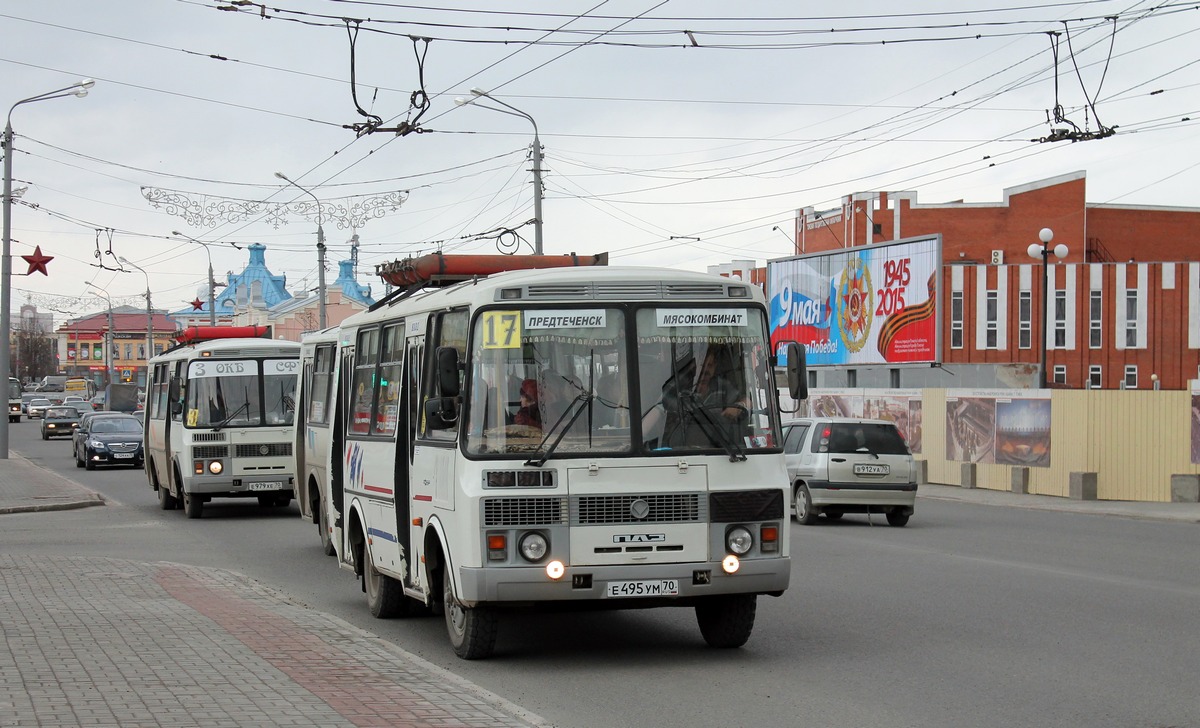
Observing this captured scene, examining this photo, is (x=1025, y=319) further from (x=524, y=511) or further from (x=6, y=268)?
(x=524, y=511)

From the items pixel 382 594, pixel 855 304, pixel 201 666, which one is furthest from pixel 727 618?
pixel 855 304

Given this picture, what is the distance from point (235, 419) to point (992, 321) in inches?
1887

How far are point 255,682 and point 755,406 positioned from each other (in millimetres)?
3666

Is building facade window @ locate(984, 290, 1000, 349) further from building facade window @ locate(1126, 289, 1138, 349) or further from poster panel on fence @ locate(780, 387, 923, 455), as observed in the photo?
poster panel on fence @ locate(780, 387, 923, 455)

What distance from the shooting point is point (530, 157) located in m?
37.6

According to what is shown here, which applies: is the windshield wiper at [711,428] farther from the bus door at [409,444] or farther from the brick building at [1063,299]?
the brick building at [1063,299]

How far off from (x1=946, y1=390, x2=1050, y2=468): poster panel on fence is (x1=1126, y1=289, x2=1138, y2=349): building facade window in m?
31.9

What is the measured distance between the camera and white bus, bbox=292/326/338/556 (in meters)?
15.9

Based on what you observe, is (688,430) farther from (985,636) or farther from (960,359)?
(960,359)

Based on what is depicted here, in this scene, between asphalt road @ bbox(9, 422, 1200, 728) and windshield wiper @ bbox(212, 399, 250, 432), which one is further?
windshield wiper @ bbox(212, 399, 250, 432)

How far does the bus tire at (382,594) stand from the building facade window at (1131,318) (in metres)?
57.6

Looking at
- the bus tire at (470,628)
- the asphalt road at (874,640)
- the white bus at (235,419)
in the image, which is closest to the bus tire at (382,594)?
the asphalt road at (874,640)

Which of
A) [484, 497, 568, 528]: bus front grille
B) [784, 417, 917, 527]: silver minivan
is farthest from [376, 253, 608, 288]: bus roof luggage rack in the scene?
[784, 417, 917, 527]: silver minivan

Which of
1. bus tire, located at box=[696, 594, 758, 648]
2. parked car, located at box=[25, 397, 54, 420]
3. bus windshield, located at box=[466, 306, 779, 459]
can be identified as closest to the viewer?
bus windshield, located at box=[466, 306, 779, 459]
